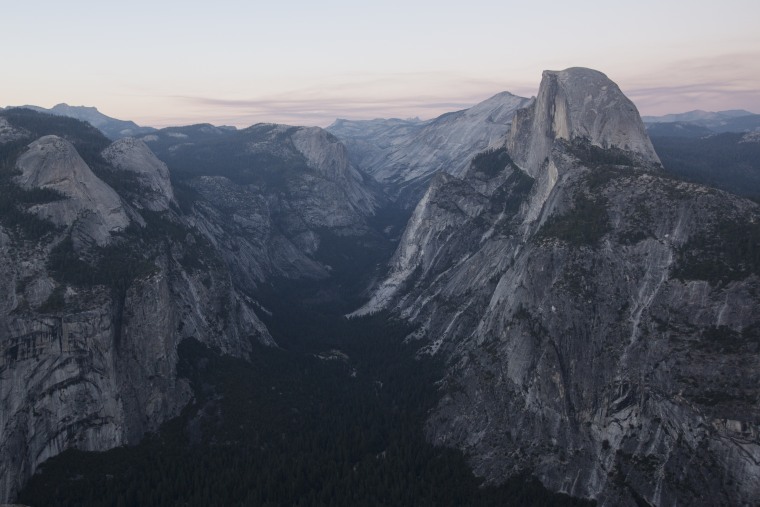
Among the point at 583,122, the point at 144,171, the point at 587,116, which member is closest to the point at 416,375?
the point at 583,122

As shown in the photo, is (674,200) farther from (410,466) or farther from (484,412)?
(410,466)

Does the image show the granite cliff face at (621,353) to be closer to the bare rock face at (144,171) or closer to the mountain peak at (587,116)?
the mountain peak at (587,116)

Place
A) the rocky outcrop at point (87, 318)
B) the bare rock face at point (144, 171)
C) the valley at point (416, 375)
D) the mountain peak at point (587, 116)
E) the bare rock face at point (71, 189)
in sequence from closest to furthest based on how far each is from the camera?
the valley at point (416, 375) → the rocky outcrop at point (87, 318) → the bare rock face at point (71, 189) → the mountain peak at point (587, 116) → the bare rock face at point (144, 171)

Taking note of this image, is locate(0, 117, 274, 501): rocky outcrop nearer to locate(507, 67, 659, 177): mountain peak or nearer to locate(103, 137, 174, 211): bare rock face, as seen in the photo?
locate(103, 137, 174, 211): bare rock face

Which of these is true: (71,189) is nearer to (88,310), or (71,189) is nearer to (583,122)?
(88,310)

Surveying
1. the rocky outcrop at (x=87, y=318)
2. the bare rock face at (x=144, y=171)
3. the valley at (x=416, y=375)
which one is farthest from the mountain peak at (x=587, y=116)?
the bare rock face at (x=144, y=171)

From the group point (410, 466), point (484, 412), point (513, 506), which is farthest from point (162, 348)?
point (513, 506)
